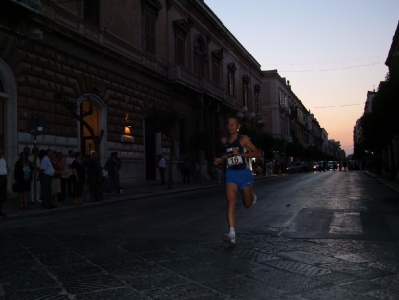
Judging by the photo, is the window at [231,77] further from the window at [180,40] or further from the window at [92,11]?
the window at [92,11]

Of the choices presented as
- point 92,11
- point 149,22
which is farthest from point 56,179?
point 149,22

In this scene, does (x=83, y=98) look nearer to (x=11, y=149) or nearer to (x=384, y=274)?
(x=11, y=149)

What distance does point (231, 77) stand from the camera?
147 feet

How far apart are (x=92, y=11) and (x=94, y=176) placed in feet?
31.8

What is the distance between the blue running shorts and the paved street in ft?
2.77

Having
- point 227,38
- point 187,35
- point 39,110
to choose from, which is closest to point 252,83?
point 227,38

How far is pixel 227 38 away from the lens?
42188 millimetres

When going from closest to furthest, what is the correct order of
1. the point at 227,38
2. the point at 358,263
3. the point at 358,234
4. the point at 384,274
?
the point at 384,274, the point at 358,263, the point at 358,234, the point at 227,38

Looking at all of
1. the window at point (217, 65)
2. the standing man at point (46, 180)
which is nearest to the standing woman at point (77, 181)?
the standing man at point (46, 180)

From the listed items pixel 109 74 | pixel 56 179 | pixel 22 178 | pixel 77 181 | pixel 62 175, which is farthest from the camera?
pixel 109 74

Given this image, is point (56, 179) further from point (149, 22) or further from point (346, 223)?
point (149, 22)

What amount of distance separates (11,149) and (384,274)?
1384 centimetres

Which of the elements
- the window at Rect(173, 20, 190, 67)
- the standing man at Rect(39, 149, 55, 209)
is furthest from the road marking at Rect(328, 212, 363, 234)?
the window at Rect(173, 20, 190, 67)

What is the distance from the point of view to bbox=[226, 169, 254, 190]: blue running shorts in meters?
6.32
